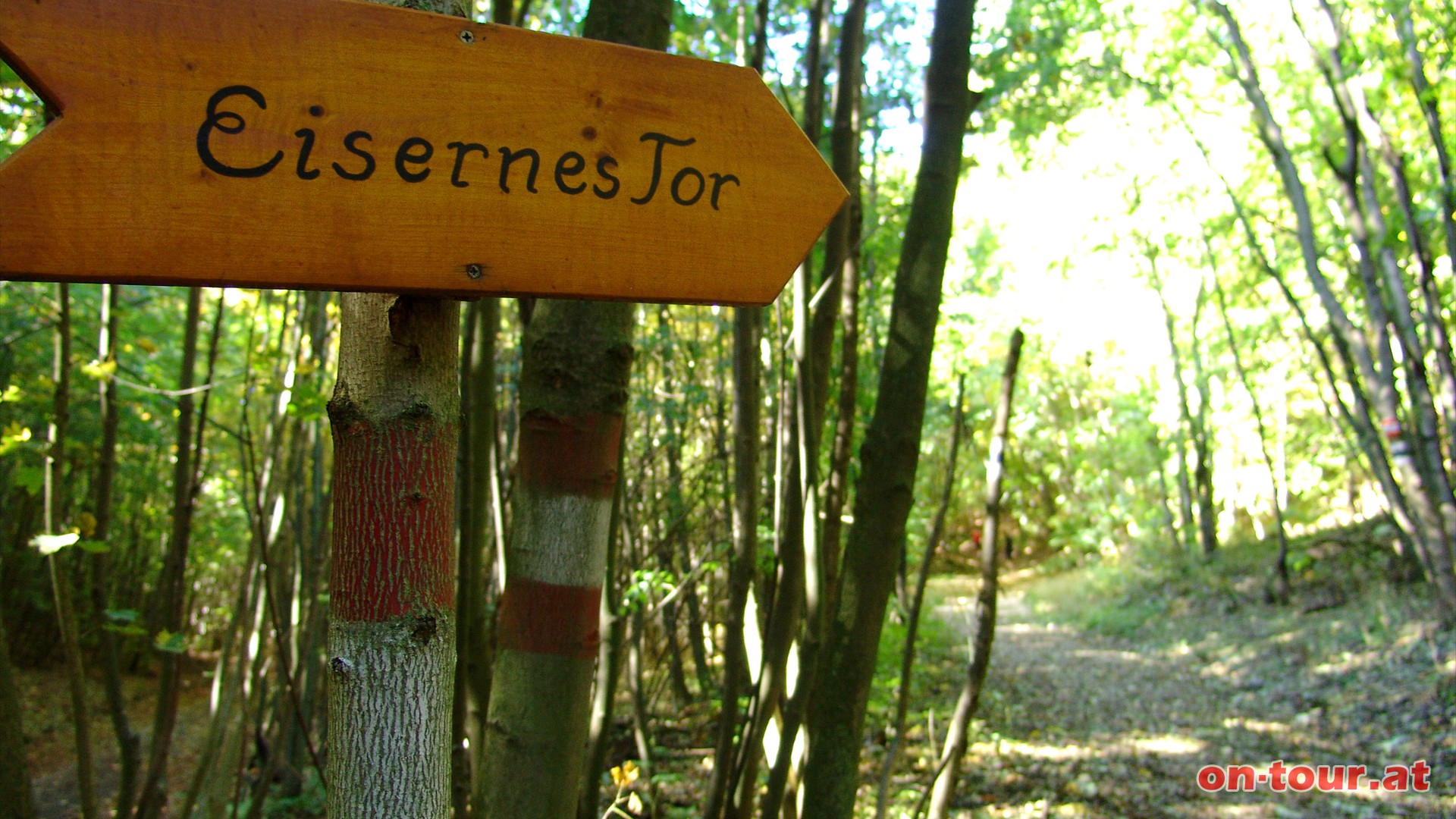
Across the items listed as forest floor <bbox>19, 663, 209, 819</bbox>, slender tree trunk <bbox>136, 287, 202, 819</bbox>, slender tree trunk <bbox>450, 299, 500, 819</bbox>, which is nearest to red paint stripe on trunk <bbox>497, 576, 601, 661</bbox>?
slender tree trunk <bbox>450, 299, 500, 819</bbox>

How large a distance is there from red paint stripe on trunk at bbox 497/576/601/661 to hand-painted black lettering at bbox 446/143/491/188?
0.77 meters

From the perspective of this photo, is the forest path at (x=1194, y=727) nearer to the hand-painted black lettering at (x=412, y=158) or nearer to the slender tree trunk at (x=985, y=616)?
the slender tree trunk at (x=985, y=616)

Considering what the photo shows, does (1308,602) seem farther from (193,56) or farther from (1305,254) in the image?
(193,56)

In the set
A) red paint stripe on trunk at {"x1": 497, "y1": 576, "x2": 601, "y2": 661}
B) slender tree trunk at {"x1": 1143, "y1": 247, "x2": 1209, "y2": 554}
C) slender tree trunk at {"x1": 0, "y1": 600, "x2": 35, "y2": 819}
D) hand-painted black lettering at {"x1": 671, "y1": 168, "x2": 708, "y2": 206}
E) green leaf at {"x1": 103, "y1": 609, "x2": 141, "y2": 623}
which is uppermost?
slender tree trunk at {"x1": 1143, "y1": 247, "x2": 1209, "y2": 554}

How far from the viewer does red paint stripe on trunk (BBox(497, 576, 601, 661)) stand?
1.51m

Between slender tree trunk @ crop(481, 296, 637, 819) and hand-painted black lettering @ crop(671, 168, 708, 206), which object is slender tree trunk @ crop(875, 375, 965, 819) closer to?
slender tree trunk @ crop(481, 296, 637, 819)

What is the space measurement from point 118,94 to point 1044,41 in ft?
18.5

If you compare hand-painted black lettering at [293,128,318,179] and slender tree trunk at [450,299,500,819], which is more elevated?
hand-painted black lettering at [293,128,318,179]

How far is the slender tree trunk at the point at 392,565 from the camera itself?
92cm

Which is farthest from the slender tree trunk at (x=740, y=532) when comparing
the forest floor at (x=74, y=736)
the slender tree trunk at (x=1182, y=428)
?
the slender tree trunk at (x=1182, y=428)

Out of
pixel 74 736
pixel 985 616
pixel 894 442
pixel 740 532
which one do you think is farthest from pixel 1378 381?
pixel 74 736

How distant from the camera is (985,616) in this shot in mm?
2568

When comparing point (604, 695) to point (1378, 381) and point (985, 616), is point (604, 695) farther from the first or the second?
point (1378, 381)

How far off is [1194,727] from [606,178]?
654cm
